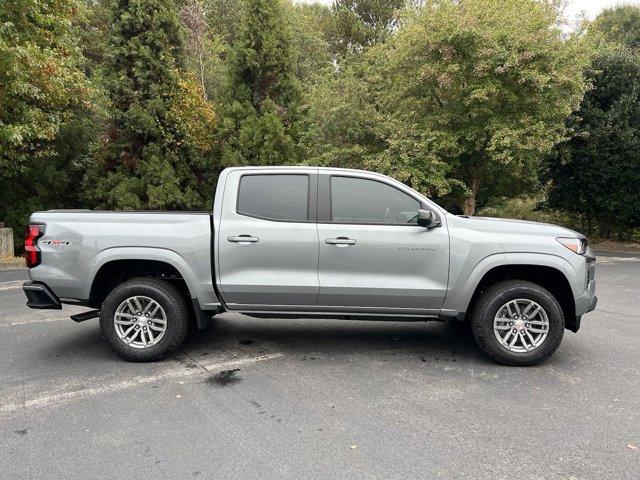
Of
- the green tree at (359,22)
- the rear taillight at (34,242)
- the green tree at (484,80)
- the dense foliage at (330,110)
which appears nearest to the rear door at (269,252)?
the rear taillight at (34,242)

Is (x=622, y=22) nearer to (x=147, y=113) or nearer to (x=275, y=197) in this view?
(x=147, y=113)

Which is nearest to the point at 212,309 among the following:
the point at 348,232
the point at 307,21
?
the point at 348,232

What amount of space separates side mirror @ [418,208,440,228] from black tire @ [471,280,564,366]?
87cm

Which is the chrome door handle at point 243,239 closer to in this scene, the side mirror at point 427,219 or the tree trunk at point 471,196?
the side mirror at point 427,219

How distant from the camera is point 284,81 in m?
18.4

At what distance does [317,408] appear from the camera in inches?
143

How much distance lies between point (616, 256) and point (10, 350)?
1564 cm

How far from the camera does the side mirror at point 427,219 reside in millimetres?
4344

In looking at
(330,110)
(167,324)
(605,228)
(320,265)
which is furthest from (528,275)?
(605,228)

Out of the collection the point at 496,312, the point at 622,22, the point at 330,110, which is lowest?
the point at 496,312

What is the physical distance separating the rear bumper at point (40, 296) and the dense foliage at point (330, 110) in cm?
716

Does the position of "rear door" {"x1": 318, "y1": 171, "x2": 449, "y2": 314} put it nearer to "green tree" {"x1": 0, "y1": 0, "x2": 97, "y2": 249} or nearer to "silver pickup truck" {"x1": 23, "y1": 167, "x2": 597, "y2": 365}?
"silver pickup truck" {"x1": 23, "y1": 167, "x2": 597, "y2": 365}

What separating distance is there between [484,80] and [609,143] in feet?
19.0

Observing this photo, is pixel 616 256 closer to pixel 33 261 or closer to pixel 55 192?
pixel 33 261
